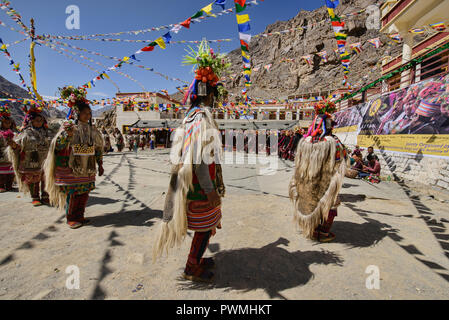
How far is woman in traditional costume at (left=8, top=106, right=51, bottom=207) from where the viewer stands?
412 cm

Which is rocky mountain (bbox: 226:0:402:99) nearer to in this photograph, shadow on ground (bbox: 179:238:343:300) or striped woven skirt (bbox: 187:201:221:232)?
shadow on ground (bbox: 179:238:343:300)

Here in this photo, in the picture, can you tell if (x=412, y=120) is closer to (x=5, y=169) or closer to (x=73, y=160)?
(x=73, y=160)

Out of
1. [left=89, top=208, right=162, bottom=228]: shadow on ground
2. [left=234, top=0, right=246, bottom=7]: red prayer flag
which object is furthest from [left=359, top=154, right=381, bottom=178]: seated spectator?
[left=89, top=208, right=162, bottom=228]: shadow on ground

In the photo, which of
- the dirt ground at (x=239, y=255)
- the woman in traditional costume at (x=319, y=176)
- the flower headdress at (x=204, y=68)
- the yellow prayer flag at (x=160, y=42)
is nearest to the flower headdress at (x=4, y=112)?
the dirt ground at (x=239, y=255)

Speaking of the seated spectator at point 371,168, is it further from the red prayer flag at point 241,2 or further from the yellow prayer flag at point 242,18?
the red prayer flag at point 241,2

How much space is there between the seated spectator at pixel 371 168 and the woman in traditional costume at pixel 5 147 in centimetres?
1032

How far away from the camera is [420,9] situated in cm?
1134

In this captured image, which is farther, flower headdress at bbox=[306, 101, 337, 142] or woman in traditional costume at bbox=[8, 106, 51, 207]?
woman in traditional costume at bbox=[8, 106, 51, 207]

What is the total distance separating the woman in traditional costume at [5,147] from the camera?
189 inches

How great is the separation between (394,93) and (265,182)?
6.11 meters

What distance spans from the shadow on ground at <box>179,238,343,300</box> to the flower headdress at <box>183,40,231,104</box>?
1896mm

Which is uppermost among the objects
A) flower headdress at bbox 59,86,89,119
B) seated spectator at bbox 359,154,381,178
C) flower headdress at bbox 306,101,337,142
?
flower headdress at bbox 59,86,89,119
